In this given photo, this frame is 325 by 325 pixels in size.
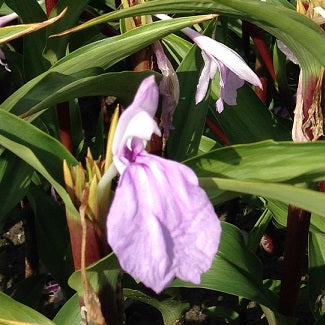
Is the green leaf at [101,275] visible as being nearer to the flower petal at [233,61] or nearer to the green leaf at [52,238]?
the flower petal at [233,61]

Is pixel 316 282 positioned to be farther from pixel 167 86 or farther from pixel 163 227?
pixel 163 227

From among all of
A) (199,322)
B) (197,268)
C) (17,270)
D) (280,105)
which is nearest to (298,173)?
(197,268)

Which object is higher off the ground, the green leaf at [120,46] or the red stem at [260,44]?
the green leaf at [120,46]

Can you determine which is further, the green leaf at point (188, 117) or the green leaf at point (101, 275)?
the green leaf at point (188, 117)

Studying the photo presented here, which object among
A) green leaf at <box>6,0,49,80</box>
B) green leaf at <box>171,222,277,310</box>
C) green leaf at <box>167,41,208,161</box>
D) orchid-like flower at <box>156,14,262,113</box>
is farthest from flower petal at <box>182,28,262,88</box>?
green leaf at <box>6,0,49,80</box>

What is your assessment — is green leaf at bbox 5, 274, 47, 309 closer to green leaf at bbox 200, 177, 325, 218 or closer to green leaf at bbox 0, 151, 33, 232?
green leaf at bbox 0, 151, 33, 232

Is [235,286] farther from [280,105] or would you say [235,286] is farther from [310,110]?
[280,105]

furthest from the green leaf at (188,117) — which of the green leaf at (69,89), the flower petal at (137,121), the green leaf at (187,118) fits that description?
the flower petal at (137,121)
